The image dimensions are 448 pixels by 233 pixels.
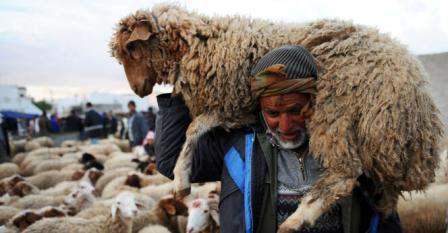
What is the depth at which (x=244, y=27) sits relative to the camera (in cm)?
180

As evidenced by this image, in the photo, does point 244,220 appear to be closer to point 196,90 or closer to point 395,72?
point 196,90

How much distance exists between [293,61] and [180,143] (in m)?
0.62

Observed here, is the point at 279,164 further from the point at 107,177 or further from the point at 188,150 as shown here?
the point at 107,177

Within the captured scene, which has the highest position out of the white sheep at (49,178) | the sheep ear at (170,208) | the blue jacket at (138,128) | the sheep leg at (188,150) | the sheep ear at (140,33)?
the sheep ear at (140,33)

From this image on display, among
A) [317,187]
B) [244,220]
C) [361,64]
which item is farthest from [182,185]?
[361,64]

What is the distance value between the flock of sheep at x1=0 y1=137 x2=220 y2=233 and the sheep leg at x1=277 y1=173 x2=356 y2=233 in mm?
2860

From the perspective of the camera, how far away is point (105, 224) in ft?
15.7

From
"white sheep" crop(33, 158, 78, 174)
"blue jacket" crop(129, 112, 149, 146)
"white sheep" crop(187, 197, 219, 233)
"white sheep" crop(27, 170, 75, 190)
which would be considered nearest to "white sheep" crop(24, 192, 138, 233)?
"white sheep" crop(187, 197, 219, 233)

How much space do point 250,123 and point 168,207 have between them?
391 cm

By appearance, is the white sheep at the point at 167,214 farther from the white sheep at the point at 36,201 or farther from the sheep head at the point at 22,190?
the sheep head at the point at 22,190

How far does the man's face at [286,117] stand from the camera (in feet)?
5.28

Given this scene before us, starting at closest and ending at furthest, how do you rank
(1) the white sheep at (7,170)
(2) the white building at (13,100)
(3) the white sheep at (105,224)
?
(3) the white sheep at (105,224), (1) the white sheep at (7,170), (2) the white building at (13,100)

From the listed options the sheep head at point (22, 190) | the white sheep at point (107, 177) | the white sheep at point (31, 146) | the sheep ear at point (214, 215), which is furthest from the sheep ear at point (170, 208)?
the white sheep at point (31, 146)

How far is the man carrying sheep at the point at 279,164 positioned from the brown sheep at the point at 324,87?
7 cm
